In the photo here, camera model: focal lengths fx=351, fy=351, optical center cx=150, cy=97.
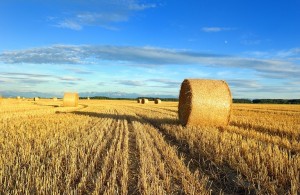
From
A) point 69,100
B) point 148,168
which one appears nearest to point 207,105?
point 148,168

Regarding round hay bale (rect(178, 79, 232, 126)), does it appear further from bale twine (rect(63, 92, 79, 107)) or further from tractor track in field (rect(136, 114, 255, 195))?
bale twine (rect(63, 92, 79, 107))

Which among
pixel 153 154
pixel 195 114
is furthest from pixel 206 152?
pixel 195 114

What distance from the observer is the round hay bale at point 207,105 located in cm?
1338

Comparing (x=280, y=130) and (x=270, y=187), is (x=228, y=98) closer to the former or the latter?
(x=280, y=130)

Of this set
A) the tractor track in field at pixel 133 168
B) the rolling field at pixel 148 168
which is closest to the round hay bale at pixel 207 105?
the rolling field at pixel 148 168

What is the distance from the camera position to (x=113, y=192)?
4.85 m

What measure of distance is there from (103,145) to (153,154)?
1613 mm

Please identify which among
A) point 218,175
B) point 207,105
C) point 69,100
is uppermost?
point 69,100

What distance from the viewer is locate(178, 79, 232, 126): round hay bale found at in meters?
13.4

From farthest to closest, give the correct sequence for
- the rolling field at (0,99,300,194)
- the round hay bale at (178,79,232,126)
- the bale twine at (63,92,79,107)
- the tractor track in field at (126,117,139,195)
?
1. the bale twine at (63,92,79,107)
2. the round hay bale at (178,79,232,126)
3. the tractor track in field at (126,117,139,195)
4. the rolling field at (0,99,300,194)

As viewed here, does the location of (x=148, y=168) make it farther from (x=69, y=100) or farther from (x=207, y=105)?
(x=69, y=100)

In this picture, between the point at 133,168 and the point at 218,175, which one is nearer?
the point at 218,175

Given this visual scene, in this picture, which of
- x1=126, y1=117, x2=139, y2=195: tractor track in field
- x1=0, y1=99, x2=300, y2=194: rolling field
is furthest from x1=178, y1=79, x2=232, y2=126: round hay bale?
x1=126, y1=117, x2=139, y2=195: tractor track in field

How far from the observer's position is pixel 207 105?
1345cm
